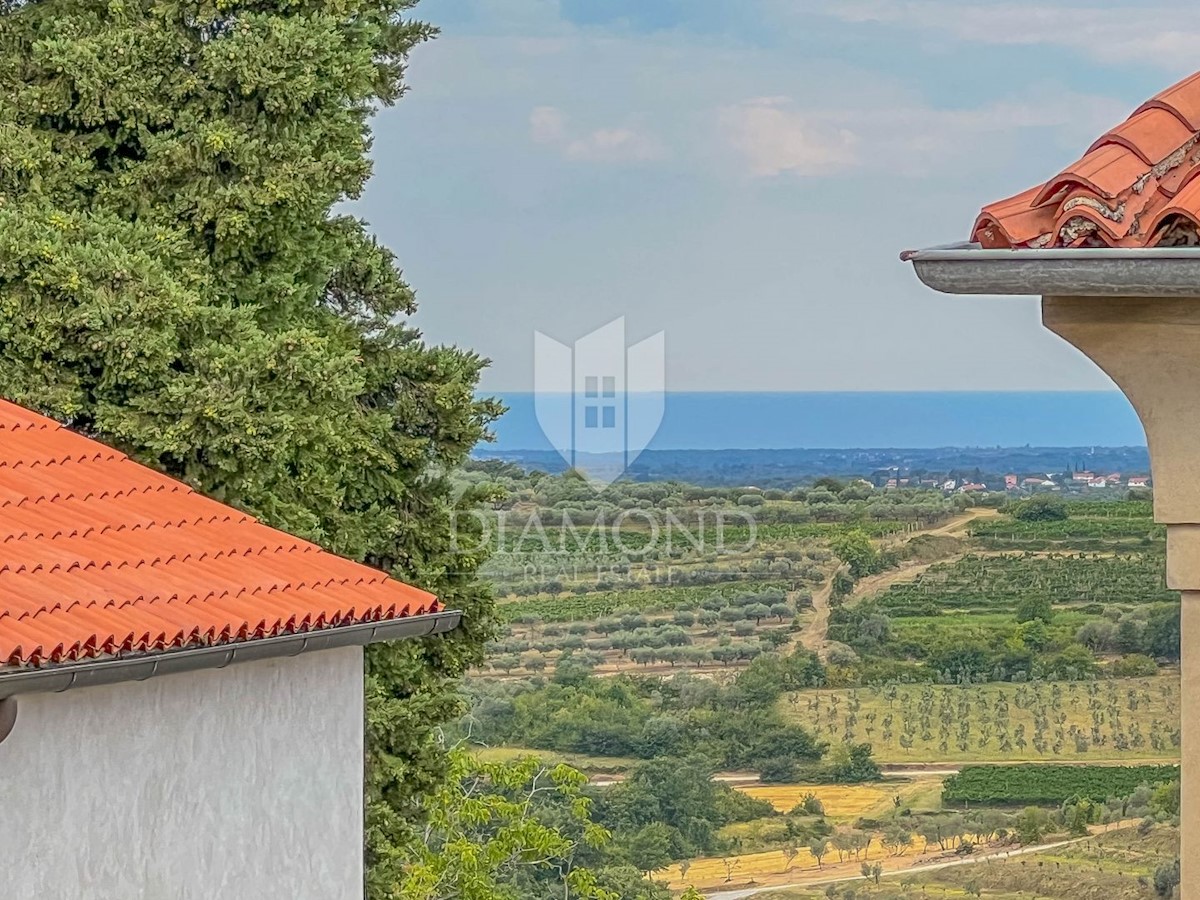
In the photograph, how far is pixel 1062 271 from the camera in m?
3.87

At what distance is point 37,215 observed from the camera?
930cm

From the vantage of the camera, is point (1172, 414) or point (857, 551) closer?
point (1172, 414)

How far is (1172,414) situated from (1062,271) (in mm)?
479

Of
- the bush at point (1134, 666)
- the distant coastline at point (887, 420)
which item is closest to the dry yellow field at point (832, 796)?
the bush at point (1134, 666)

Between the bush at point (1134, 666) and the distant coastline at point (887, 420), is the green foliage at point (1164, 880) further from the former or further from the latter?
the distant coastline at point (887, 420)

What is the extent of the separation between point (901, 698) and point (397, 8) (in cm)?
2975

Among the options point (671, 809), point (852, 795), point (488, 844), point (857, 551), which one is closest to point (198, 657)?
point (488, 844)

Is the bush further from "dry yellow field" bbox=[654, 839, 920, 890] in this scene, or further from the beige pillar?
the beige pillar

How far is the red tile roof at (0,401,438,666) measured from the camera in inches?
219

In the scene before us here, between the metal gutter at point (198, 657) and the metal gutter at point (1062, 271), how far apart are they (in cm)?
296

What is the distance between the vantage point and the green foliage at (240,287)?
29.8ft

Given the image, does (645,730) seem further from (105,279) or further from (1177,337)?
(1177,337)

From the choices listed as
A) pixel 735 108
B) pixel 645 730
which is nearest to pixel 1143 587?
pixel 645 730

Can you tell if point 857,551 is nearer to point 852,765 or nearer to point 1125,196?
point 852,765
